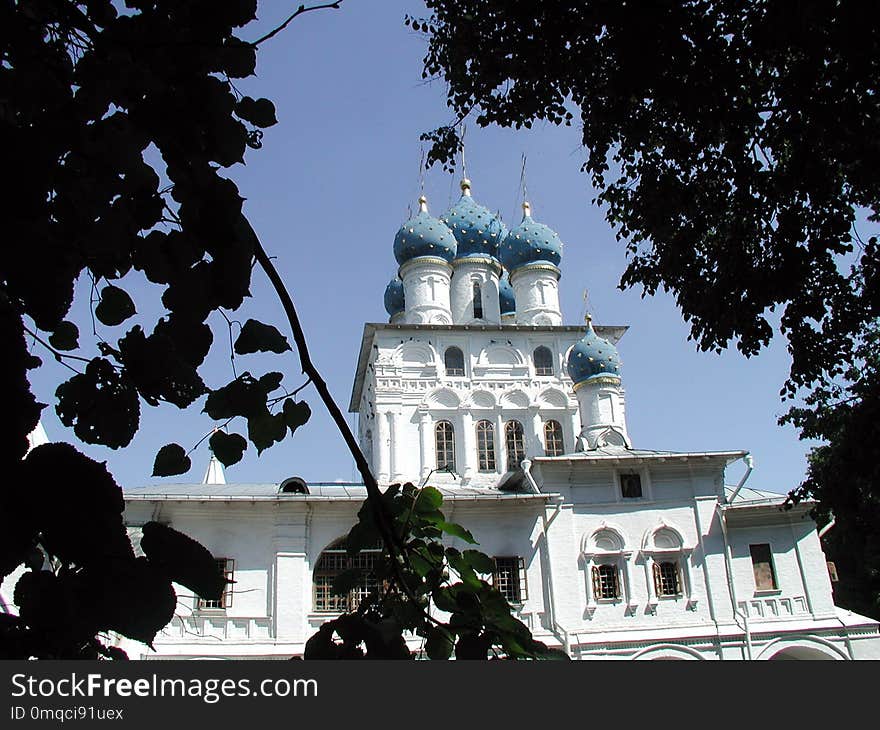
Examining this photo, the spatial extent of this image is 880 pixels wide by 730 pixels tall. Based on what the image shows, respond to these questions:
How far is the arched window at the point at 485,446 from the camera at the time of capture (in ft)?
76.1

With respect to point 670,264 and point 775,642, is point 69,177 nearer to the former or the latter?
point 670,264

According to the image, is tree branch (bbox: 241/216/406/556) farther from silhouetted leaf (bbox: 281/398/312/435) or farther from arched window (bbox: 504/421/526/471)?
arched window (bbox: 504/421/526/471)

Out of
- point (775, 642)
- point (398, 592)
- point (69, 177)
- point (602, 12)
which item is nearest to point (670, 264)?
point (602, 12)

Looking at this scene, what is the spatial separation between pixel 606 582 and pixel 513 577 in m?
2.15

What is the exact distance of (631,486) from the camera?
1780cm

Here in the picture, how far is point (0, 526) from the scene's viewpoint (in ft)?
3.65

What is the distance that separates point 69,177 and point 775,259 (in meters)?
6.77

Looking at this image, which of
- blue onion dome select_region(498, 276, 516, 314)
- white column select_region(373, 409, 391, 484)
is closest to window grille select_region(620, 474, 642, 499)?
white column select_region(373, 409, 391, 484)

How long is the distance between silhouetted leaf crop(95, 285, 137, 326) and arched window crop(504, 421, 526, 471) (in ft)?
70.9

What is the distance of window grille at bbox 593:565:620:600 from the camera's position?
16.8 metres

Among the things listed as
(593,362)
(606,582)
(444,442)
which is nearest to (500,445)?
(444,442)

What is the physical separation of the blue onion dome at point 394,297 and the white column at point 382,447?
9.07m

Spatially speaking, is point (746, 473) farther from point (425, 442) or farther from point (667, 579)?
point (425, 442)

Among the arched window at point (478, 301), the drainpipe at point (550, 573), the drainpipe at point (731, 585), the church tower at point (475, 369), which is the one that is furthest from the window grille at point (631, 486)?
the arched window at point (478, 301)
